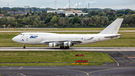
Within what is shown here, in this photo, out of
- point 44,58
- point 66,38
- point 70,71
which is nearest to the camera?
point 70,71

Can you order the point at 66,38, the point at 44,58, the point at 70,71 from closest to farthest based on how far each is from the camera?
the point at 70,71
the point at 44,58
the point at 66,38

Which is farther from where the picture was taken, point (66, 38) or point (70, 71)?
point (66, 38)

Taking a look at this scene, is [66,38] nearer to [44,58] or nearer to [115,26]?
[44,58]

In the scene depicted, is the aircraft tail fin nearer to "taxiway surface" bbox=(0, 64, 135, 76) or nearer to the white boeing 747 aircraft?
the white boeing 747 aircraft

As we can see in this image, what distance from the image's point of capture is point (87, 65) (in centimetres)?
3444

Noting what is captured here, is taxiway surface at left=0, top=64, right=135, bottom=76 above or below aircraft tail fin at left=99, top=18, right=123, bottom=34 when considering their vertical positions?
below

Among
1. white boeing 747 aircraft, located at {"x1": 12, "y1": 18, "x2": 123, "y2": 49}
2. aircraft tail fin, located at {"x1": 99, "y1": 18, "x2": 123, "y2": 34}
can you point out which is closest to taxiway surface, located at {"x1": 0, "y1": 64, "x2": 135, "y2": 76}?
white boeing 747 aircraft, located at {"x1": 12, "y1": 18, "x2": 123, "y2": 49}

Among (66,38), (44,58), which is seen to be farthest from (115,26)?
(44,58)

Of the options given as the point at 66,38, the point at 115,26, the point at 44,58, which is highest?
the point at 115,26

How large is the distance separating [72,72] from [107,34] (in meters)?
24.8

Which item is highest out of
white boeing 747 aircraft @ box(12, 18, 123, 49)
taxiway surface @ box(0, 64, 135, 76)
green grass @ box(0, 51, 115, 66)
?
white boeing 747 aircraft @ box(12, 18, 123, 49)

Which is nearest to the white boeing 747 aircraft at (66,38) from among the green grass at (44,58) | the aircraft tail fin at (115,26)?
the aircraft tail fin at (115,26)

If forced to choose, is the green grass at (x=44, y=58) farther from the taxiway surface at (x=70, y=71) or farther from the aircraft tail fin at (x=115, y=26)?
the aircraft tail fin at (x=115, y=26)

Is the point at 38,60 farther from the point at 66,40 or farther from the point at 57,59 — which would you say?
the point at 66,40
